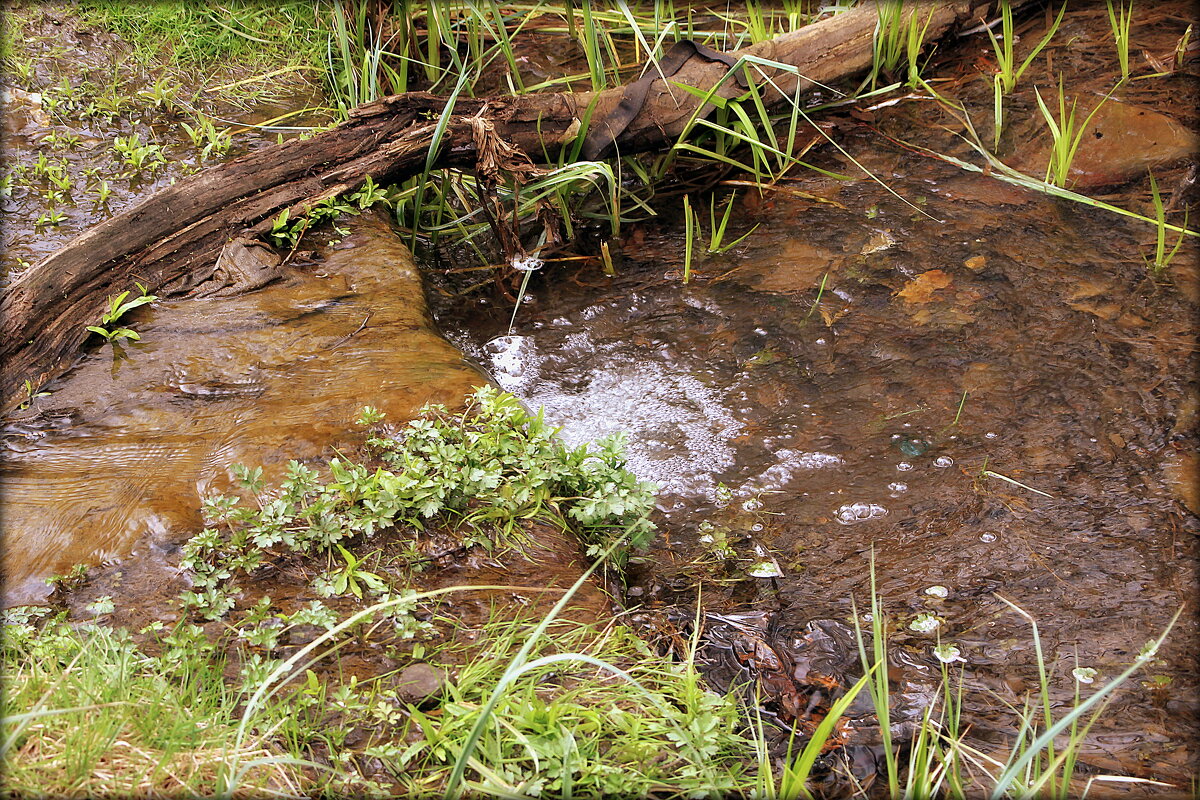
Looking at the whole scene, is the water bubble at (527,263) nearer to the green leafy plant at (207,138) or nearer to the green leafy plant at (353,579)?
the green leafy plant at (207,138)

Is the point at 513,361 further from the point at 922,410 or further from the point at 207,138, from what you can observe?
the point at 207,138

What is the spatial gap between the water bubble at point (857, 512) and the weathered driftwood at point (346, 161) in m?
1.71

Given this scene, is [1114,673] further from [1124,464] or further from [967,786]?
[1124,464]

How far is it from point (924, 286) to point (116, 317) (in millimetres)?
2797

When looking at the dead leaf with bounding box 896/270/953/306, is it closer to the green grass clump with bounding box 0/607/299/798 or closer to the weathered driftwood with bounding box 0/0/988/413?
the weathered driftwood with bounding box 0/0/988/413

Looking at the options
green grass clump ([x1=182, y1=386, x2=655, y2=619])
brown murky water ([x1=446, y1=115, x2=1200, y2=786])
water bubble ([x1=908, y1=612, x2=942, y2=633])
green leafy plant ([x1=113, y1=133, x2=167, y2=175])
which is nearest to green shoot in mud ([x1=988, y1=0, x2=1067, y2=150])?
brown murky water ([x1=446, y1=115, x2=1200, y2=786])

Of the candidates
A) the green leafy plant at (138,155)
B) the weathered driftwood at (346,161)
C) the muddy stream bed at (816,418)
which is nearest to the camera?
the muddy stream bed at (816,418)

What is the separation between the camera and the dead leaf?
3211 mm

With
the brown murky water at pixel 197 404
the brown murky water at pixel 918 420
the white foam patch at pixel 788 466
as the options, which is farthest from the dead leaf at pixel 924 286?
the brown murky water at pixel 197 404

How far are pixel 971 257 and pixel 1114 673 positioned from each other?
189 centimetres

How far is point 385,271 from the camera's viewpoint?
304cm

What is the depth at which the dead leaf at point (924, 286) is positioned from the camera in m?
3.21

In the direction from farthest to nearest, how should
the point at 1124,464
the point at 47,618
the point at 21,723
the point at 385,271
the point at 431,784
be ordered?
the point at 385,271, the point at 1124,464, the point at 47,618, the point at 431,784, the point at 21,723

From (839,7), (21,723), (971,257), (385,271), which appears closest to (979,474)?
(971,257)
